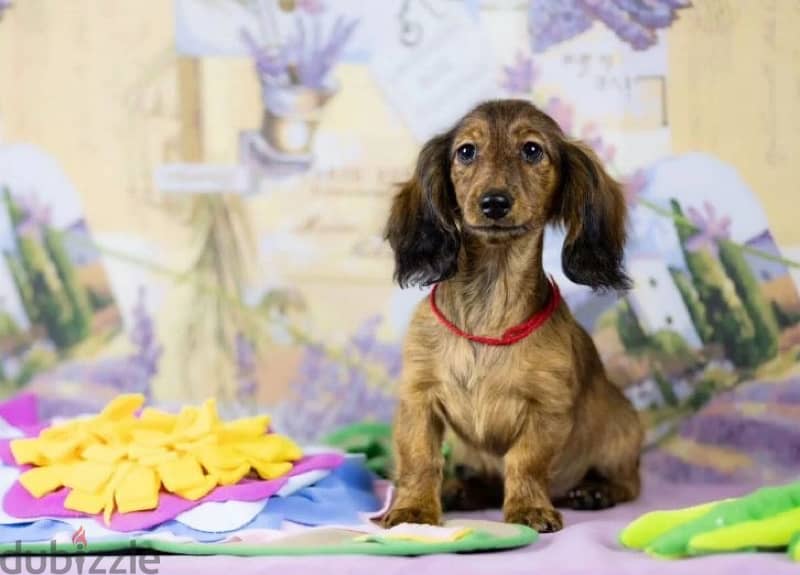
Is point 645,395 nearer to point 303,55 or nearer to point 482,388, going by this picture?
point 482,388

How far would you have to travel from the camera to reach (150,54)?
376 centimetres

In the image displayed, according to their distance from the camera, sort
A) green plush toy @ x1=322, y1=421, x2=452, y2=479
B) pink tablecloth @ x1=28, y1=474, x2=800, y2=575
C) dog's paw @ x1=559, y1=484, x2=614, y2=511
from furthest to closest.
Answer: green plush toy @ x1=322, y1=421, x2=452, y2=479, dog's paw @ x1=559, y1=484, x2=614, y2=511, pink tablecloth @ x1=28, y1=474, x2=800, y2=575

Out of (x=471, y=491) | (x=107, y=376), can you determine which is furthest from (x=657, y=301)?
(x=107, y=376)

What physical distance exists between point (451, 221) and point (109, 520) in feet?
3.46

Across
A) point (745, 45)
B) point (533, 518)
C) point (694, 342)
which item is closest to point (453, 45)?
point (745, 45)

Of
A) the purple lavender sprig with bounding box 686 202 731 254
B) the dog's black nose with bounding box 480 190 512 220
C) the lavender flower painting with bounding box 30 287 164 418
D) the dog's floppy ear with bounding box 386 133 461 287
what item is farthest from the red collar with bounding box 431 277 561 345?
the lavender flower painting with bounding box 30 287 164 418

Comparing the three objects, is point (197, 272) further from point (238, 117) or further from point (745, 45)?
point (745, 45)

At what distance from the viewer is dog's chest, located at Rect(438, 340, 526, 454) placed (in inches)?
110

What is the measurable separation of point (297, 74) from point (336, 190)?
388 millimetres

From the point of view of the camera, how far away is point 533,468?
2.76 meters

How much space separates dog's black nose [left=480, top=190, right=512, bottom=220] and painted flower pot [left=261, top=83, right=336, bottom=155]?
1245mm

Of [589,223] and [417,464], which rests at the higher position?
[589,223]
